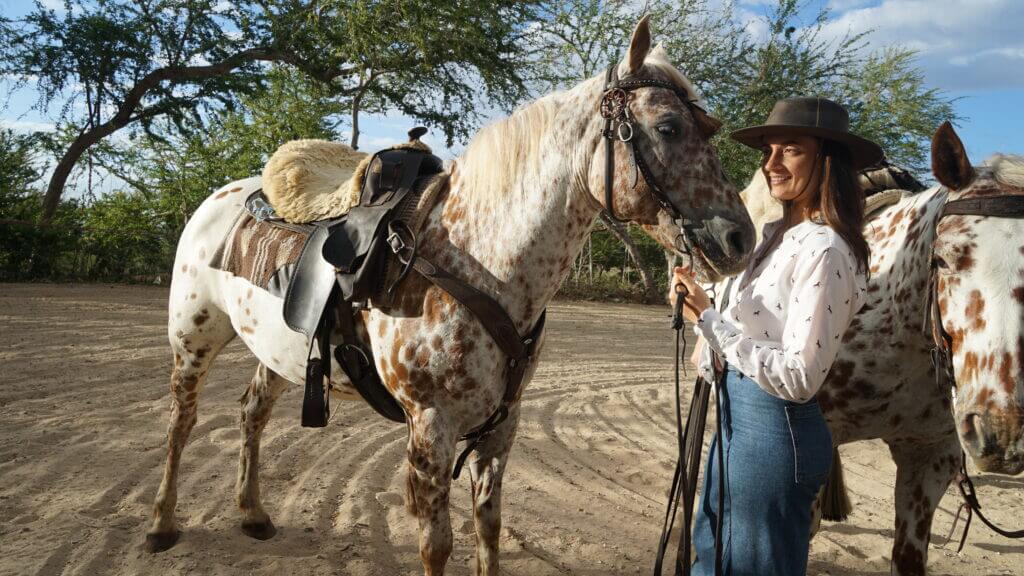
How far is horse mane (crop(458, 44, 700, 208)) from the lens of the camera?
212cm

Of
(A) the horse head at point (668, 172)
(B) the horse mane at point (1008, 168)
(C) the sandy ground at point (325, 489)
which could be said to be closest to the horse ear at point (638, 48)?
(A) the horse head at point (668, 172)

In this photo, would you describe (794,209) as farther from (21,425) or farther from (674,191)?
(21,425)

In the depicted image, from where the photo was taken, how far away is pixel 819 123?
1.63 metres

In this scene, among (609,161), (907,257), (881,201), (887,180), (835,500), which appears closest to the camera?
(609,161)

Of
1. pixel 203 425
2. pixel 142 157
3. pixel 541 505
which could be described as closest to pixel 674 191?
pixel 541 505

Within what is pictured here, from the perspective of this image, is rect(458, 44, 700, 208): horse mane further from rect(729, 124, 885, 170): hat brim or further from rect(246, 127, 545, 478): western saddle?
rect(729, 124, 885, 170): hat brim

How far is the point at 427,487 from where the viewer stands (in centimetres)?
210

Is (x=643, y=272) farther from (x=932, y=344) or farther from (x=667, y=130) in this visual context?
(x=667, y=130)

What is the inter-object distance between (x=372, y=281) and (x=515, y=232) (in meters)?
0.57

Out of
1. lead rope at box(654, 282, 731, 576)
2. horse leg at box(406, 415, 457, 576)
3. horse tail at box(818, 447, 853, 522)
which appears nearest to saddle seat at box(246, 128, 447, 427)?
horse leg at box(406, 415, 457, 576)

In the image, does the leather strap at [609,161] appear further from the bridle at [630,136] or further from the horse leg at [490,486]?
the horse leg at [490,486]

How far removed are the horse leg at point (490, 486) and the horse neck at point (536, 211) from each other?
54cm

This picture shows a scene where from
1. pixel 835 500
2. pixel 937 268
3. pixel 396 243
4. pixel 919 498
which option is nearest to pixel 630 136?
pixel 396 243

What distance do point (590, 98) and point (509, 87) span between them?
1198 centimetres
